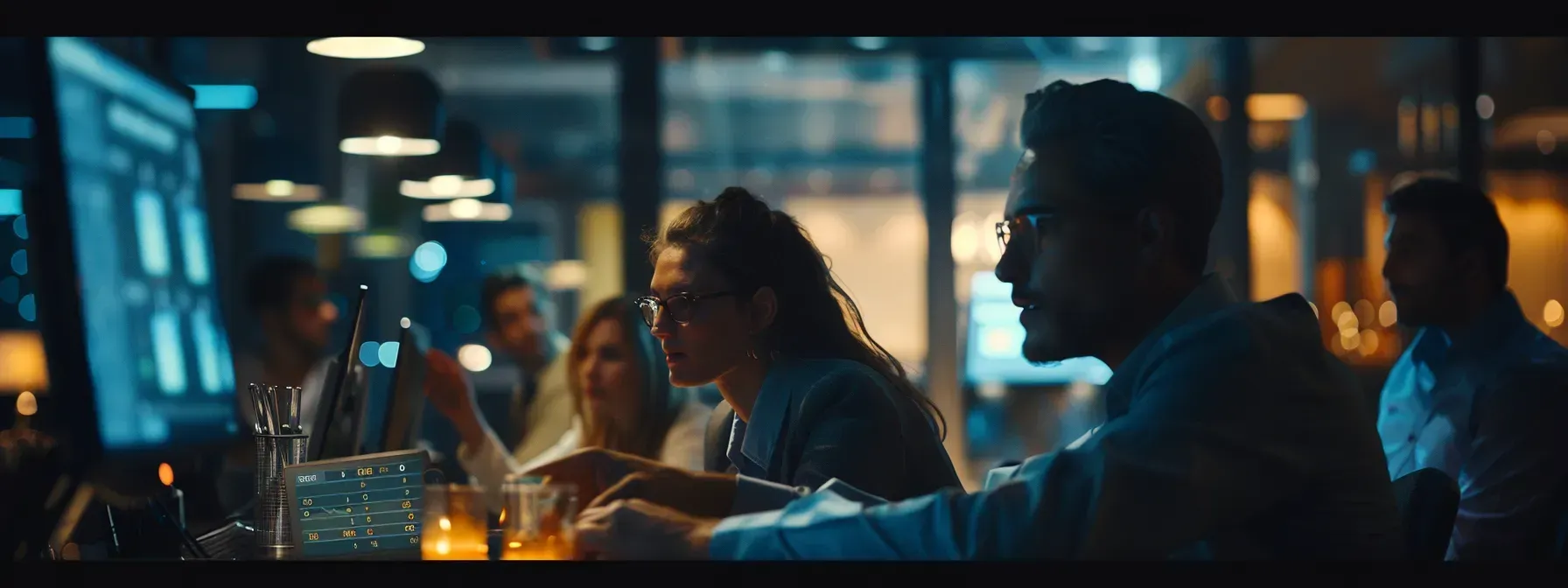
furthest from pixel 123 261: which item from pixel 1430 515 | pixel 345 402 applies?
pixel 1430 515

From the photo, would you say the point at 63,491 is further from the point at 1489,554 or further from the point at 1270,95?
the point at 1270,95

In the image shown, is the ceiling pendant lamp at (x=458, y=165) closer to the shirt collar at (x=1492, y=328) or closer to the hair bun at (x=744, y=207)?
the hair bun at (x=744, y=207)

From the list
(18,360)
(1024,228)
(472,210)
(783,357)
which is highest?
(472,210)

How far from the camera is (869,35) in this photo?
5.71 ft

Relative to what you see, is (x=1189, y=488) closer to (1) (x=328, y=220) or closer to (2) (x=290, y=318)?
(2) (x=290, y=318)

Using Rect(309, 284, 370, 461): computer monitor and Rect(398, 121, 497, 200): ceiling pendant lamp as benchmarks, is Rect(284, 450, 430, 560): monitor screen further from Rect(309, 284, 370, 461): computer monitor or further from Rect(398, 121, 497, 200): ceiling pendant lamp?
Rect(398, 121, 497, 200): ceiling pendant lamp

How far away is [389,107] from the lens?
3646 mm

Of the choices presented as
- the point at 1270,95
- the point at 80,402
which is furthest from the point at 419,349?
the point at 1270,95

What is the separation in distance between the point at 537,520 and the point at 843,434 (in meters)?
0.48

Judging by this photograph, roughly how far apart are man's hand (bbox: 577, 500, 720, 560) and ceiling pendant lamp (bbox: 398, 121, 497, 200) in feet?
9.49

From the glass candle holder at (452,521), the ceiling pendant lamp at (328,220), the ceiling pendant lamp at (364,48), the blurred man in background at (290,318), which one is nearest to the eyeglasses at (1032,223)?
the glass candle holder at (452,521)

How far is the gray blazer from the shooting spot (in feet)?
6.25

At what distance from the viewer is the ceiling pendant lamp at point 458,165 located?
4.50m

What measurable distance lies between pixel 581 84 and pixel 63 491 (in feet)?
19.4
